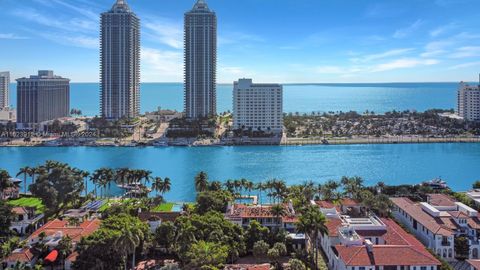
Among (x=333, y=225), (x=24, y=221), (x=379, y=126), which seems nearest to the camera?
(x=333, y=225)

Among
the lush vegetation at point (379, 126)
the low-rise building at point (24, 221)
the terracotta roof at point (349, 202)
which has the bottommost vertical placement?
the low-rise building at point (24, 221)

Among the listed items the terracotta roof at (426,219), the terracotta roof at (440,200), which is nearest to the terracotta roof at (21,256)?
the terracotta roof at (426,219)

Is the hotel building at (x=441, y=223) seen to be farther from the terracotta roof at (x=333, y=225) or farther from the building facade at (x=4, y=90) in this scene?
the building facade at (x=4, y=90)

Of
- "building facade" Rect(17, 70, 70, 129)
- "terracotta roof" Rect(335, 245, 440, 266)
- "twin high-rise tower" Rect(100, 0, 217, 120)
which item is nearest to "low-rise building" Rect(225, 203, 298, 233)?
"terracotta roof" Rect(335, 245, 440, 266)

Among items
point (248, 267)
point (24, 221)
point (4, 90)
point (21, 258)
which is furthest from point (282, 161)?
point (4, 90)

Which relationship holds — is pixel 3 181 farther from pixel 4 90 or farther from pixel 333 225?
pixel 4 90

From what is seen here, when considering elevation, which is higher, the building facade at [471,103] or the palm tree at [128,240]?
the building facade at [471,103]

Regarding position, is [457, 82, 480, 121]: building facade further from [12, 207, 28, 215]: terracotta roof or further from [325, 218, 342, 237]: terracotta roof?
[12, 207, 28, 215]: terracotta roof
